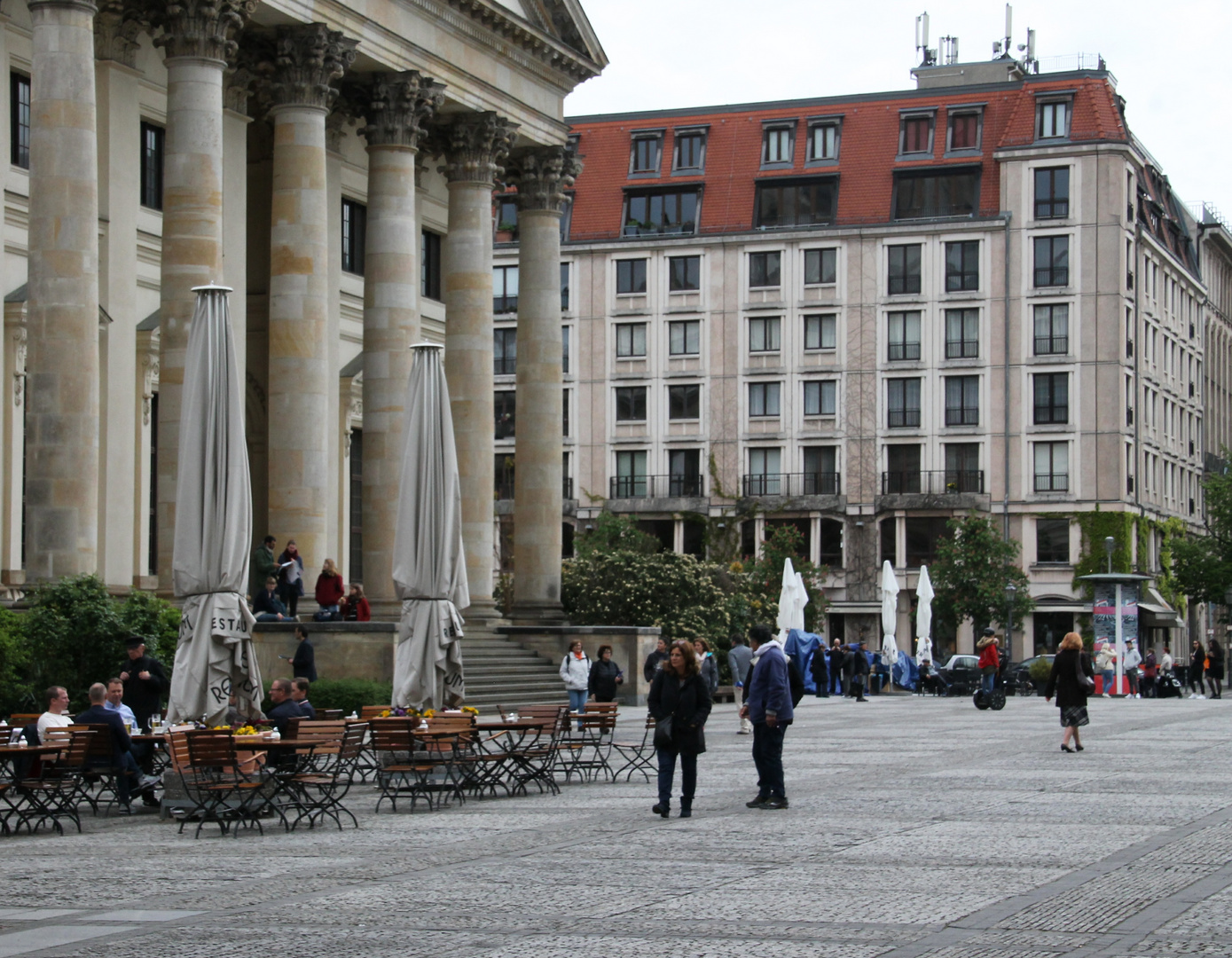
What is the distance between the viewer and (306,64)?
3422cm

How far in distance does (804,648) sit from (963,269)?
36240 millimetres

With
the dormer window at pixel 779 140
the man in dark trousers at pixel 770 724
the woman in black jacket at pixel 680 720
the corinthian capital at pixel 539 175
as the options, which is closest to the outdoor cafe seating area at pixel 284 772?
the man in dark trousers at pixel 770 724

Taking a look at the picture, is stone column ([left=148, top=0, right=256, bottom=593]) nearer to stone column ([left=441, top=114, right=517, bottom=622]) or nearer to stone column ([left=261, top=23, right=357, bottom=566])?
stone column ([left=261, top=23, right=357, bottom=566])

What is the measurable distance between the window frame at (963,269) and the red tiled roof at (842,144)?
5.85 feet

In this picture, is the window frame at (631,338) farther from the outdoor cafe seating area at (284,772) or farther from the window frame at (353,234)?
the outdoor cafe seating area at (284,772)

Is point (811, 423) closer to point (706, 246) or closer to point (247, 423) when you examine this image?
point (706, 246)

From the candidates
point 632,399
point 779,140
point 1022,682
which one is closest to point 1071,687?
point 1022,682

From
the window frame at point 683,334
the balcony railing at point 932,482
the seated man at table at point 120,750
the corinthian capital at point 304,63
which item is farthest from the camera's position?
the window frame at point 683,334

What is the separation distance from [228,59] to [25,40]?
3.35 metres

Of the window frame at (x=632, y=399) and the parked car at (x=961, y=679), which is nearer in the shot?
the parked car at (x=961, y=679)

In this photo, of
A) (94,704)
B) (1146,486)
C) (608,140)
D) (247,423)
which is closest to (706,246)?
(608,140)

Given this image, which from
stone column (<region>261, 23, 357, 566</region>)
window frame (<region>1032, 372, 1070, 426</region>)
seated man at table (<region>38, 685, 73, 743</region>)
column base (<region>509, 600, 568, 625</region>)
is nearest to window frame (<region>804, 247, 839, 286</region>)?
window frame (<region>1032, 372, 1070, 426</region>)

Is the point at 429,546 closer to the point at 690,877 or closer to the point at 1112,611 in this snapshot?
the point at 690,877

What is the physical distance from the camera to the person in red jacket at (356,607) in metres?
33.9
